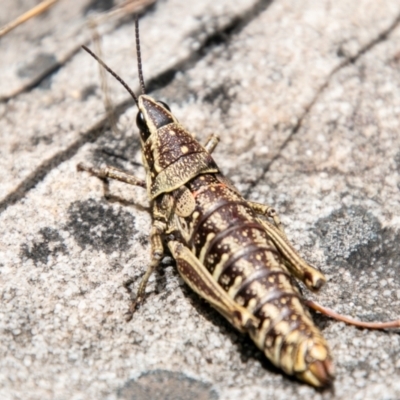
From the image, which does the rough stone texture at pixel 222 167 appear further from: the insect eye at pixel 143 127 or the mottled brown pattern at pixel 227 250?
the insect eye at pixel 143 127

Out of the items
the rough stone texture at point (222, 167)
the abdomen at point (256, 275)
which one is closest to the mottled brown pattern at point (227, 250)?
the abdomen at point (256, 275)

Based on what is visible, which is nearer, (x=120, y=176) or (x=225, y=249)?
(x=225, y=249)

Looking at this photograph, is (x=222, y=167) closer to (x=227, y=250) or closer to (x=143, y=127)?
(x=143, y=127)

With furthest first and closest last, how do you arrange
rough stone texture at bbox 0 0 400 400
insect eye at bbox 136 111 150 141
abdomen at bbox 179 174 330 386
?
insect eye at bbox 136 111 150 141
rough stone texture at bbox 0 0 400 400
abdomen at bbox 179 174 330 386

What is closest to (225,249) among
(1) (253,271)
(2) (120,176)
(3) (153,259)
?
(1) (253,271)

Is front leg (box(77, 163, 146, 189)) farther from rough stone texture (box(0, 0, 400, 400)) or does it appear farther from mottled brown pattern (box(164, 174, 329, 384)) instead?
mottled brown pattern (box(164, 174, 329, 384))

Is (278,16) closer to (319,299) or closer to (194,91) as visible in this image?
(194,91)

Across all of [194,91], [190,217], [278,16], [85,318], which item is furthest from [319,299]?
[278,16]

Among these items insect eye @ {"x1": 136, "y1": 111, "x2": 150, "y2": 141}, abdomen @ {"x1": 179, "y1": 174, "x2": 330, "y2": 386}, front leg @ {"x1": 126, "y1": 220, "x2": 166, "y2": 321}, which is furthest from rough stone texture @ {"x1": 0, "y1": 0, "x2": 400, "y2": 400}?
insect eye @ {"x1": 136, "y1": 111, "x2": 150, "y2": 141}
